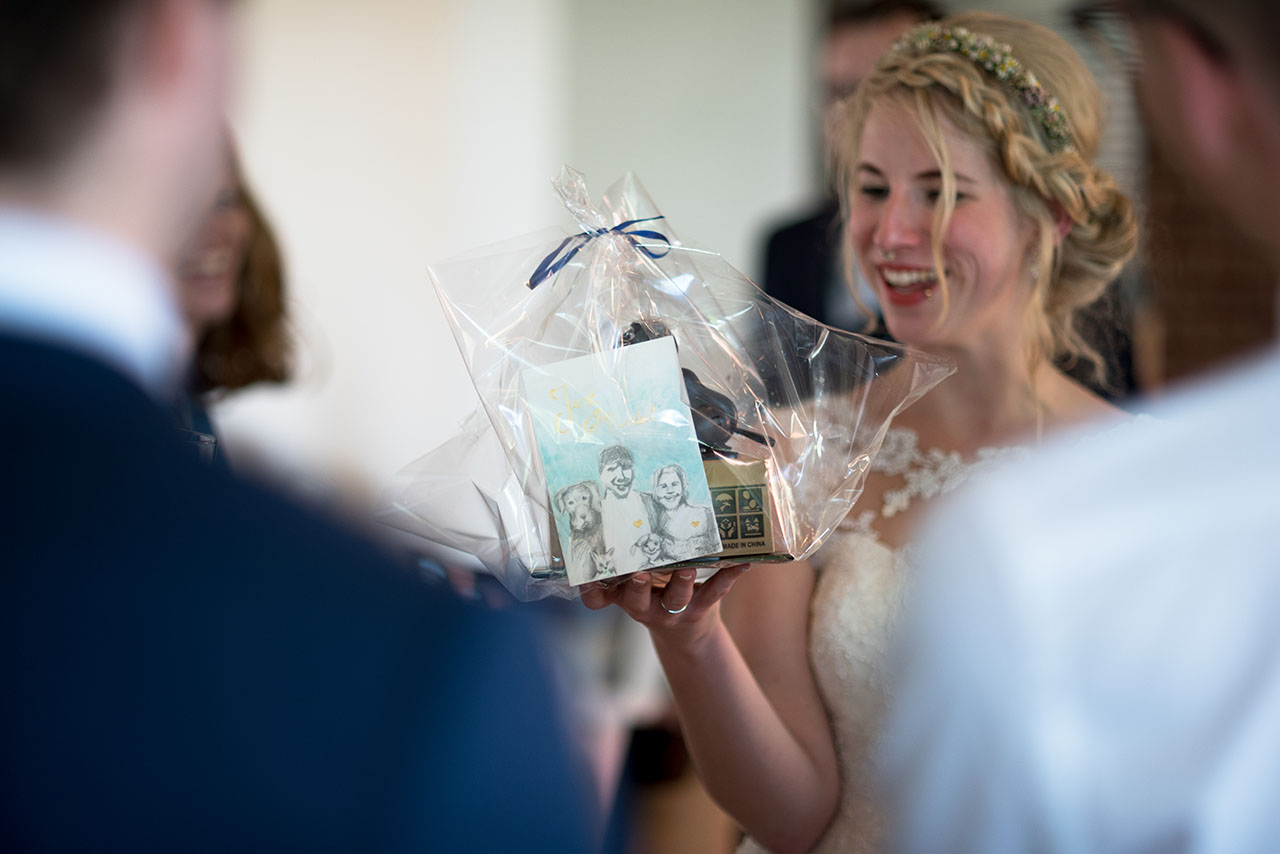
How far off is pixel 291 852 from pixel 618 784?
0.91m

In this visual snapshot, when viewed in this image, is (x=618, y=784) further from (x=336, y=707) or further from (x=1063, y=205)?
(x=1063, y=205)

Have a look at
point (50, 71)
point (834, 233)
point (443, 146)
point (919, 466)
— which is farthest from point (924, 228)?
point (443, 146)

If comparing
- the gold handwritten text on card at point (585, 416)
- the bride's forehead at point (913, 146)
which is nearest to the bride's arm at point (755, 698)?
the gold handwritten text on card at point (585, 416)

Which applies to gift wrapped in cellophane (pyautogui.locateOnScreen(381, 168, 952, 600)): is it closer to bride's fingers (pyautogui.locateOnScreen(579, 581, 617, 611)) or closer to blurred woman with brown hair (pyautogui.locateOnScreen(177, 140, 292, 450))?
bride's fingers (pyautogui.locateOnScreen(579, 581, 617, 611))

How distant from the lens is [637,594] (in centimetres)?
121

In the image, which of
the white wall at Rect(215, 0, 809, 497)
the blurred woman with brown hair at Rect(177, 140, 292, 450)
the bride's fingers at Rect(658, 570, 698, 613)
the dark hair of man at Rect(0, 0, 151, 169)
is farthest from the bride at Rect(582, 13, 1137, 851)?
the white wall at Rect(215, 0, 809, 497)

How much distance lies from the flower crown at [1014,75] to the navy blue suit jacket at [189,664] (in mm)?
1500

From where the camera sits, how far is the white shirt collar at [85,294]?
0.67m

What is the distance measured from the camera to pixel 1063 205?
1.77 metres

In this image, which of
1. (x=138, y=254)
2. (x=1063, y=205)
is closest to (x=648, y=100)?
(x=1063, y=205)

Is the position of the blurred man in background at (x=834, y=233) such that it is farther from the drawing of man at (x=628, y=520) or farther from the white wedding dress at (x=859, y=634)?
the drawing of man at (x=628, y=520)

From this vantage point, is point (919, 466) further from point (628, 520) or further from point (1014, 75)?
point (628, 520)

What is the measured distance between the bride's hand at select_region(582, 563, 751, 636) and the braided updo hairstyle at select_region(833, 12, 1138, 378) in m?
0.69

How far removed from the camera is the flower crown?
1.74 m
